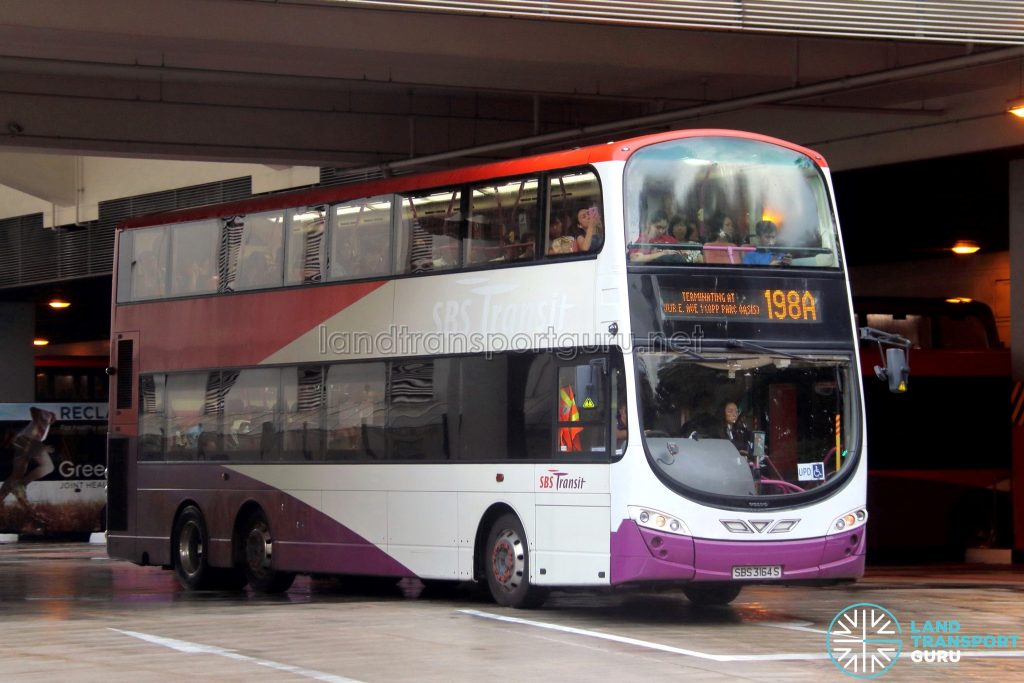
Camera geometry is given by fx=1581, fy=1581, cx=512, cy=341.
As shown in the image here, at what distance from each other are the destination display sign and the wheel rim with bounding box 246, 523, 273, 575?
681cm

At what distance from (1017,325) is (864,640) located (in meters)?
12.1

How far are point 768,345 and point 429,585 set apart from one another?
685 cm

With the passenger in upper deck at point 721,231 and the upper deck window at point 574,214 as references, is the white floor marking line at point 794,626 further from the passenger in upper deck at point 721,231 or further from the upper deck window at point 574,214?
the upper deck window at point 574,214

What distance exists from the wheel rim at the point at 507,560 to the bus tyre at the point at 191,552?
5.36 meters

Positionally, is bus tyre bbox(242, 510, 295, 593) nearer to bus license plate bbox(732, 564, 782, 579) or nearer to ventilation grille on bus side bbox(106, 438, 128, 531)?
ventilation grille on bus side bbox(106, 438, 128, 531)

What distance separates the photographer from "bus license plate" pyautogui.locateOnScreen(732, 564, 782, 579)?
13617 millimetres

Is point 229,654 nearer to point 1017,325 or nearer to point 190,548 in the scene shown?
point 190,548

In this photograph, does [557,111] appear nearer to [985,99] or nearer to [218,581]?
[985,99]

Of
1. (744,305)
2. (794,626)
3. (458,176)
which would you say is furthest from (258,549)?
(744,305)

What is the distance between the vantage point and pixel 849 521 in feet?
46.4

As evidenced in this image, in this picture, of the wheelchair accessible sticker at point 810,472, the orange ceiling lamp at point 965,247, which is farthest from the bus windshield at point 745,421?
the orange ceiling lamp at point 965,247

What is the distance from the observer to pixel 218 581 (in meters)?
19.5

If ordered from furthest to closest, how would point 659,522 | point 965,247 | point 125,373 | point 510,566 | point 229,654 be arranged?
point 965,247
point 125,373
point 510,566
point 659,522
point 229,654

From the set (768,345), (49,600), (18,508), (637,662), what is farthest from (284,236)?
(18,508)
